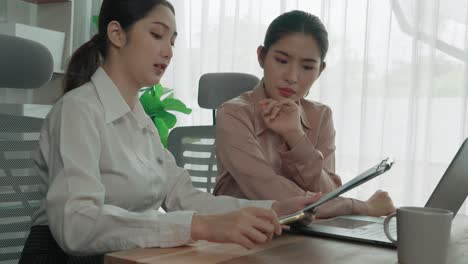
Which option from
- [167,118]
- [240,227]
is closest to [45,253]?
[240,227]

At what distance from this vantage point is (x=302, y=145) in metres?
1.39

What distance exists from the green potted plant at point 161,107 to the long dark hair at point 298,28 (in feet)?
5.10

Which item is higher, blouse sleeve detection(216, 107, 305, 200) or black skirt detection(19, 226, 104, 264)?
blouse sleeve detection(216, 107, 305, 200)

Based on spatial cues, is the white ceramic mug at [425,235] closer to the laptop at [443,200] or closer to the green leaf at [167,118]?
the laptop at [443,200]

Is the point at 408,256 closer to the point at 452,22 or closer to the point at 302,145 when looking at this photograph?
the point at 302,145

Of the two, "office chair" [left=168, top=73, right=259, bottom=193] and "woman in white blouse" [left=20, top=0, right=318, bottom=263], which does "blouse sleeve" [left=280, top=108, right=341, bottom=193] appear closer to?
"woman in white blouse" [left=20, top=0, right=318, bottom=263]

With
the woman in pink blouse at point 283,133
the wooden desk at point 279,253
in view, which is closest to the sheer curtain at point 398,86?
the woman in pink blouse at point 283,133

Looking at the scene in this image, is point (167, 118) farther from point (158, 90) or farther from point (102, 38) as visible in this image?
point (102, 38)

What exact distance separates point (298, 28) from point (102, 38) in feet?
1.86

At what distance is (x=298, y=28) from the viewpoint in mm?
1521

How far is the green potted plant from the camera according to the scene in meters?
3.04

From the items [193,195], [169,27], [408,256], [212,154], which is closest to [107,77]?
[169,27]

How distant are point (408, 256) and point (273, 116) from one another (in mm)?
715

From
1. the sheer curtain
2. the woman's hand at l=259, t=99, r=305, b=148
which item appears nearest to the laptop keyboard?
the woman's hand at l=259, t=99, r=305, b=148
